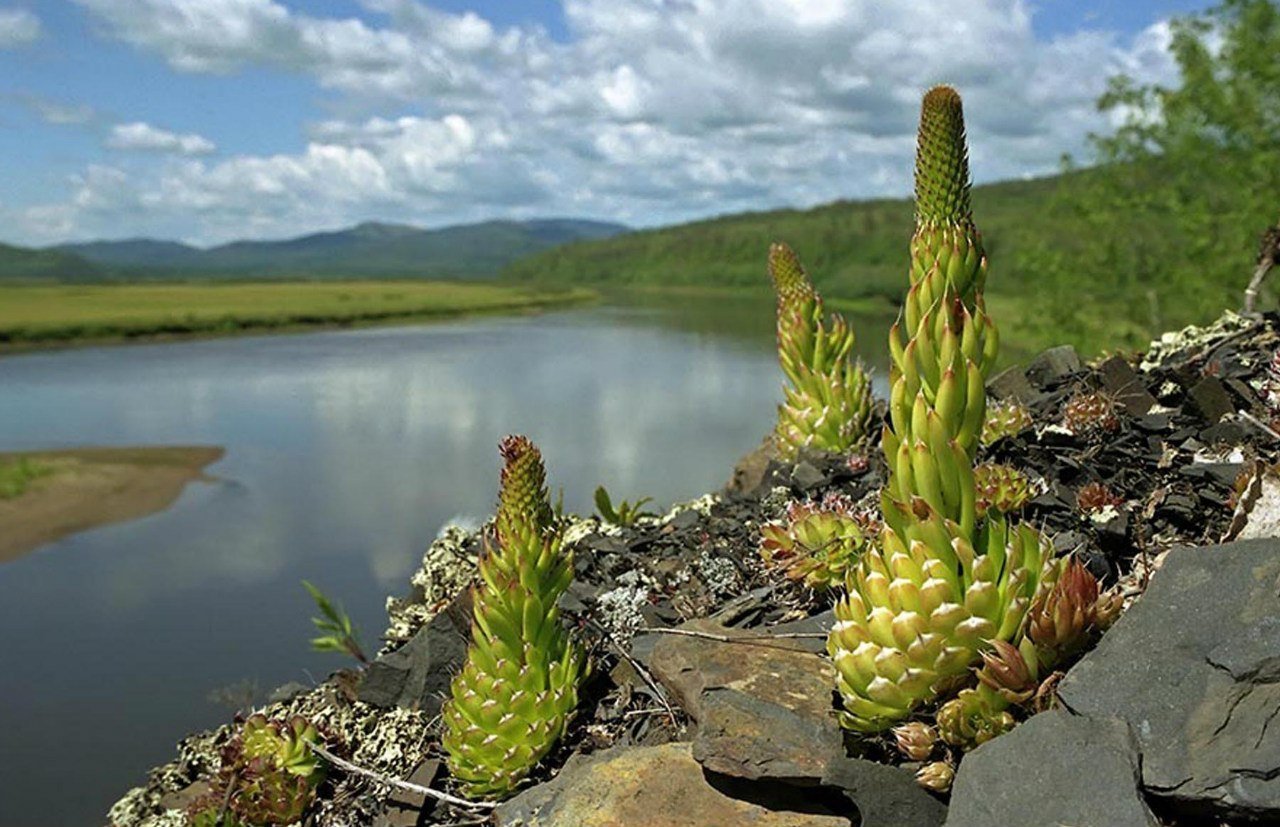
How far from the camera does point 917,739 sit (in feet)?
13.4

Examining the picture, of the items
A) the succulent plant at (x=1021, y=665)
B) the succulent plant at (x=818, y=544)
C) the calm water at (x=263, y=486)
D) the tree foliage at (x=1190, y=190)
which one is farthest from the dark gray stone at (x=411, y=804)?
the tree foliage at (x=1190, y=190)

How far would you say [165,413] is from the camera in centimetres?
5491

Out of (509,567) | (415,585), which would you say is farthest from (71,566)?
(509,567)

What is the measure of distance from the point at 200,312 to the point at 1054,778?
121173mm

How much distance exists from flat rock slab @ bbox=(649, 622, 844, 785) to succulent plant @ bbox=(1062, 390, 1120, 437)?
2.82 metres

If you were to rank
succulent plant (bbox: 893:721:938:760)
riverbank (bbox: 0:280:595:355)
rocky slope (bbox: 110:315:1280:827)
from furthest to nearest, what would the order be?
riverbank (bbox: 0:280:595:355) → succulent plant (bbox: 893:721:938:760) → rocky slope (bbox: 110:315:1280:827)

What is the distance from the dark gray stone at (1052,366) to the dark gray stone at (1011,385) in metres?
0.08

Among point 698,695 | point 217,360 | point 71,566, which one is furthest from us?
point 217,360

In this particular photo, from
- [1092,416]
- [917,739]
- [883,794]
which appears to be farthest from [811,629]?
[1092,416]

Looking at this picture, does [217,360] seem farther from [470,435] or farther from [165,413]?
[470,435]

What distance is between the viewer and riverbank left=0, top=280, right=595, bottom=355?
9125cm

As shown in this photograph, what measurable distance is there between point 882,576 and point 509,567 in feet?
6.05

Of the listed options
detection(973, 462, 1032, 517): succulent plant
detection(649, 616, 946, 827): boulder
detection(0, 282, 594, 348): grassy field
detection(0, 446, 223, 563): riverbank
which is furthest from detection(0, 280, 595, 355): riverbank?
detection(973, 462, 1032, 517): succulent plant

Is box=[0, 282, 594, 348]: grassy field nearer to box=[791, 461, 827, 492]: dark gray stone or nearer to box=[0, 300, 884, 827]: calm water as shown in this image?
box=[0, 300, 884, 827]: calm water
